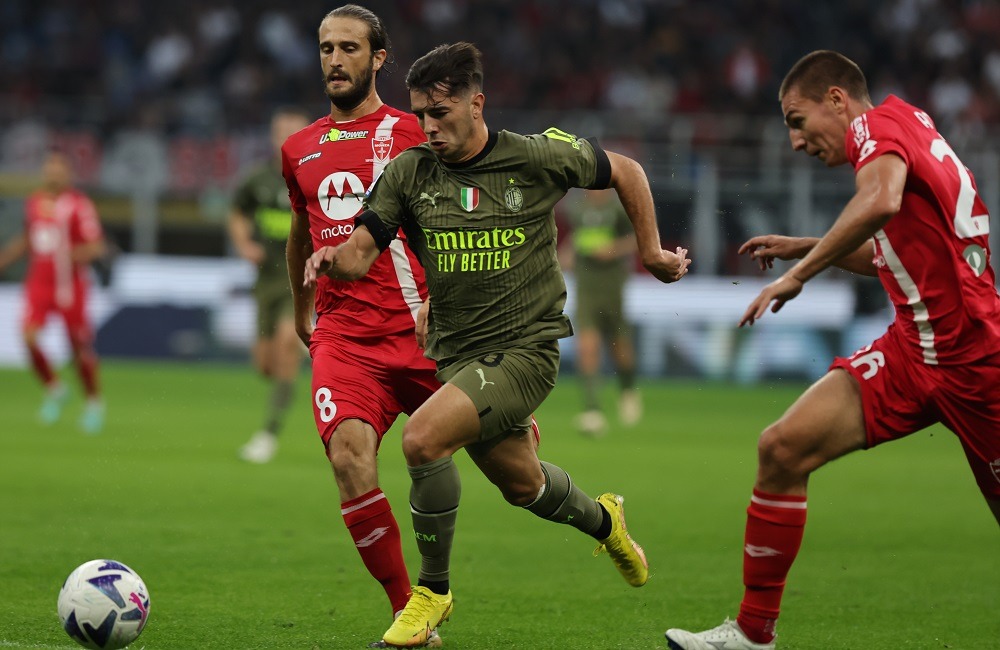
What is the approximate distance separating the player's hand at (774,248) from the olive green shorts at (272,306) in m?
7.09

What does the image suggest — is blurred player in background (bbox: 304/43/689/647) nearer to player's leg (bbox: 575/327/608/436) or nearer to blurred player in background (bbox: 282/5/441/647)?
blurred player in background (bbox: 282/5/441/647)

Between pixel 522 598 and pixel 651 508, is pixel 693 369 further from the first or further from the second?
pixel 522 598

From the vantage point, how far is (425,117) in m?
5.39

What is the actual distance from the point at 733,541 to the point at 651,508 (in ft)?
4.07

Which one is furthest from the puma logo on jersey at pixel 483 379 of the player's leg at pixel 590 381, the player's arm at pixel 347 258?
the player's leg at pixel 590 381

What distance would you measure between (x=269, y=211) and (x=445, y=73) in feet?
22.8

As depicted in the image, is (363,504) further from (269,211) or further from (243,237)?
(243,237)

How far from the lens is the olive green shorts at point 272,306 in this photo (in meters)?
→ 12.1

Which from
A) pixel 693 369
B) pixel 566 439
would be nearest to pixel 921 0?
pixel 693 369

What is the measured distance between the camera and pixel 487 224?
5.51 meters

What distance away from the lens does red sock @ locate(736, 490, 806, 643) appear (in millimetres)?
5277

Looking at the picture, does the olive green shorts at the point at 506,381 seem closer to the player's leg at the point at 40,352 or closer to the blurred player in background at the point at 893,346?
the blurred player in background at the point at 893,346

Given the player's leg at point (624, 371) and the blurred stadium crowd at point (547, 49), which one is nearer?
the player's leg at point (624, 371)

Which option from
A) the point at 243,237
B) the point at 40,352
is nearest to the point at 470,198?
the point at 243,237
